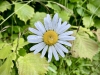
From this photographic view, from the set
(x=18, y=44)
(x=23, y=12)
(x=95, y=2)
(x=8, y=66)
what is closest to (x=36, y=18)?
(x=23, y=12)

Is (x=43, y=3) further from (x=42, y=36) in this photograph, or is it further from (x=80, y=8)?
(x=42, y=36)

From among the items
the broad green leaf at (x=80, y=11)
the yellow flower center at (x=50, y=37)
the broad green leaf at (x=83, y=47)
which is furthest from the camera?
the broad green leaf at (x=80, y=11)

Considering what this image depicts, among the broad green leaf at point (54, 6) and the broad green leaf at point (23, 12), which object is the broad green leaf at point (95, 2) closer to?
the broad green leaf at point (54, 6)

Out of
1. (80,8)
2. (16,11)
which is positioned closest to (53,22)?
(16,11)

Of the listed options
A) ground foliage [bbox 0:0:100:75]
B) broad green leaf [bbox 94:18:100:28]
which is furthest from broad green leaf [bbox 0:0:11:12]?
broad green leaf [bbox 94:18:100:28]

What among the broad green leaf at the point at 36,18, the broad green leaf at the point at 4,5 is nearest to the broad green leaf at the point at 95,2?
the broad green leaf at the point at 36,18

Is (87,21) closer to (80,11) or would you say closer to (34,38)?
(80,11)
